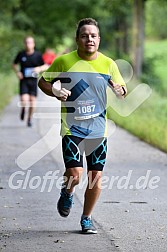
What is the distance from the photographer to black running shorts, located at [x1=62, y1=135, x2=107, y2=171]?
8.00 m

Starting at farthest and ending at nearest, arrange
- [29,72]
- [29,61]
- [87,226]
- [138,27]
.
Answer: [138,27]
[29,72]
[29,61]
[87,226]

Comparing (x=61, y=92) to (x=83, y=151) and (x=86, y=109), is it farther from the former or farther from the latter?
(x=83, y=151)

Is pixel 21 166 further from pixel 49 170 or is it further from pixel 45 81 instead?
pixel 45 81

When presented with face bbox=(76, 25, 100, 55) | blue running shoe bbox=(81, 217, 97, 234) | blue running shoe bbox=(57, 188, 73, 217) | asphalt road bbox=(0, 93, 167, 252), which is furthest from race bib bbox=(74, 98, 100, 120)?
asphalt road bbox=(0, 93, 167, 252)

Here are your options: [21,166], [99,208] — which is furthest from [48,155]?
[99,208]

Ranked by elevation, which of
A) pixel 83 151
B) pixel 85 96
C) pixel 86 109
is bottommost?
pixel 83 151

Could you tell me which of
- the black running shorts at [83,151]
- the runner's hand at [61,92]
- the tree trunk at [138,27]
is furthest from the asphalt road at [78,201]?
the tree trunk at [138,27]

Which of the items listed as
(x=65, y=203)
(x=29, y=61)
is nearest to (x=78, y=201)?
(x=65, y=203)

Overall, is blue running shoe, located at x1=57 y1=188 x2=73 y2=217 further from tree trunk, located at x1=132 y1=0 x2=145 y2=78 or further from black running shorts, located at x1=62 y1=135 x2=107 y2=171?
tree trunk, located at x1=132 y1=0 x2=145 y2=78

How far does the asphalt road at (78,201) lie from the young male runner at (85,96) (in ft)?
Result: 1.42

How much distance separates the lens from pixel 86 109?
7941mm

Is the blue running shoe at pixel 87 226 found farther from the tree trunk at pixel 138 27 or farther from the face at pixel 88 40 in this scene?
the tree trunk at pixel 138 27

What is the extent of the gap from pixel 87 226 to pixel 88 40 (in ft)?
5.60

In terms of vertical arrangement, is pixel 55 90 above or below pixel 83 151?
above
